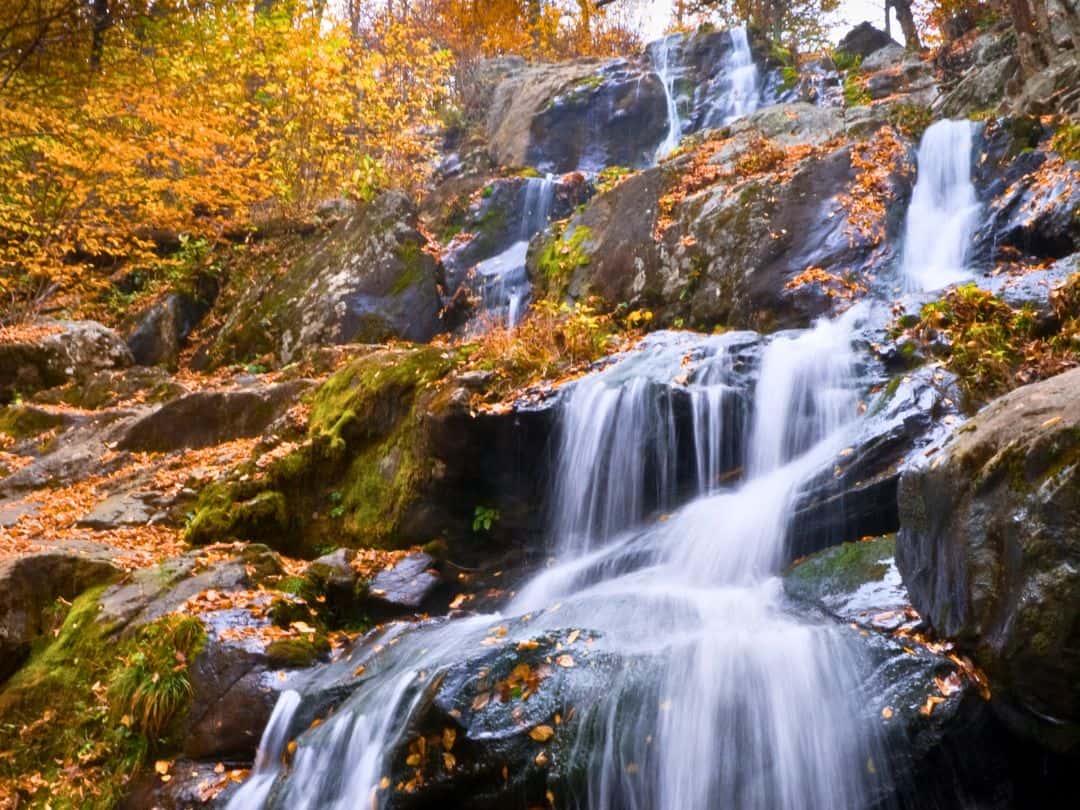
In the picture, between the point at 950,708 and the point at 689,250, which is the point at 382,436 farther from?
the point at 950,708

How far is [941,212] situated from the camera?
8594 millimetres

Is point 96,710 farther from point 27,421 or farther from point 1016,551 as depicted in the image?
point 27,421

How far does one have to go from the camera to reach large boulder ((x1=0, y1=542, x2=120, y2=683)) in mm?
5684

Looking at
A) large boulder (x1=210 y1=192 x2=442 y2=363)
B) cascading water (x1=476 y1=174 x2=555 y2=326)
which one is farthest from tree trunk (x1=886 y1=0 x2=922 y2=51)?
large boulder (x1=210 y1=192 x2=442 y2=363)

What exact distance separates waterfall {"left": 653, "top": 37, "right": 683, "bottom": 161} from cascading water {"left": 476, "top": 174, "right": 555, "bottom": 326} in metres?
3.53

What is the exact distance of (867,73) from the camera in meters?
16.1

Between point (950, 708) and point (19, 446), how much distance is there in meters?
11.5

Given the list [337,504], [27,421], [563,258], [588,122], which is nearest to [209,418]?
[27,421]

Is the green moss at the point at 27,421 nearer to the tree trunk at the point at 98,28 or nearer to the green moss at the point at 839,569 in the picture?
the tree trunk at the point at 98,28

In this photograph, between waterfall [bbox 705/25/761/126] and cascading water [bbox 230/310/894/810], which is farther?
waterfall [bbox 705/25/761/126]

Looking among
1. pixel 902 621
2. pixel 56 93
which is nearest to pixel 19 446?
pixel 56 93

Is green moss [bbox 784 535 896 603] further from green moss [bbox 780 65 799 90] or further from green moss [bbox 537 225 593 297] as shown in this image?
green moss [bbox 780 65 799 90]

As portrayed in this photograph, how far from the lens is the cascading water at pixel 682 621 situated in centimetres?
315

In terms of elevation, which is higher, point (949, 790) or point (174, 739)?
point (949, 790)
